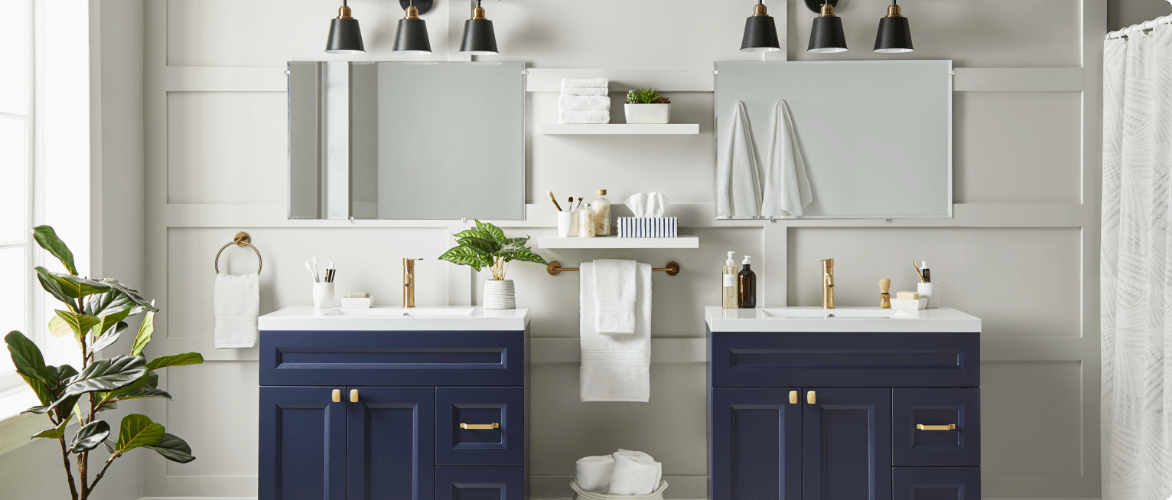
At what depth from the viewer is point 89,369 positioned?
1.98m

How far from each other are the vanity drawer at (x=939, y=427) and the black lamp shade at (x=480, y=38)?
74.0 inches

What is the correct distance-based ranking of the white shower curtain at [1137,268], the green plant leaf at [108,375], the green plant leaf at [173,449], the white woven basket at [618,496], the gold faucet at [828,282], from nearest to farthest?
the green plant leaf at [108,375] < the green plant leaf at [173,449] < the white shower curtain at [1137,268] < the white woven basket at [618,496] < the gold faucet at [828,282]

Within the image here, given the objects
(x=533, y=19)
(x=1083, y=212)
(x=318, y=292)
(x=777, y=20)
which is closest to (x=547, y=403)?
(x=318, y=292)

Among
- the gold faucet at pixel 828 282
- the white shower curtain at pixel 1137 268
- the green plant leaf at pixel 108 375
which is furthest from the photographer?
the gold faucet at pixel 828 282

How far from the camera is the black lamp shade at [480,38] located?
9.28 ft

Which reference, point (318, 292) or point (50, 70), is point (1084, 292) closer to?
point (318, 292)

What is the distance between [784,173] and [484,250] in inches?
47.1

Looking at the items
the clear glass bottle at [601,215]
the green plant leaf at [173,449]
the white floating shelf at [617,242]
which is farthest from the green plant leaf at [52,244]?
the clear glass bottle at [601,215]

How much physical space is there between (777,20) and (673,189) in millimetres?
770

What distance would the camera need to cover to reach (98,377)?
196 centimetres

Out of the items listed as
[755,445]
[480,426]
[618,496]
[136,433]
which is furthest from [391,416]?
[755,445]

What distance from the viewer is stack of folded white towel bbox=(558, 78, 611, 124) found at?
285 centimetres

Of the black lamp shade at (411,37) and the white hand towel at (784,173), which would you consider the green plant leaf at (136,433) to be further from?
the white hand towel at (784,173)

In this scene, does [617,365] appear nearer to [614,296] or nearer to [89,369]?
[614,296]
